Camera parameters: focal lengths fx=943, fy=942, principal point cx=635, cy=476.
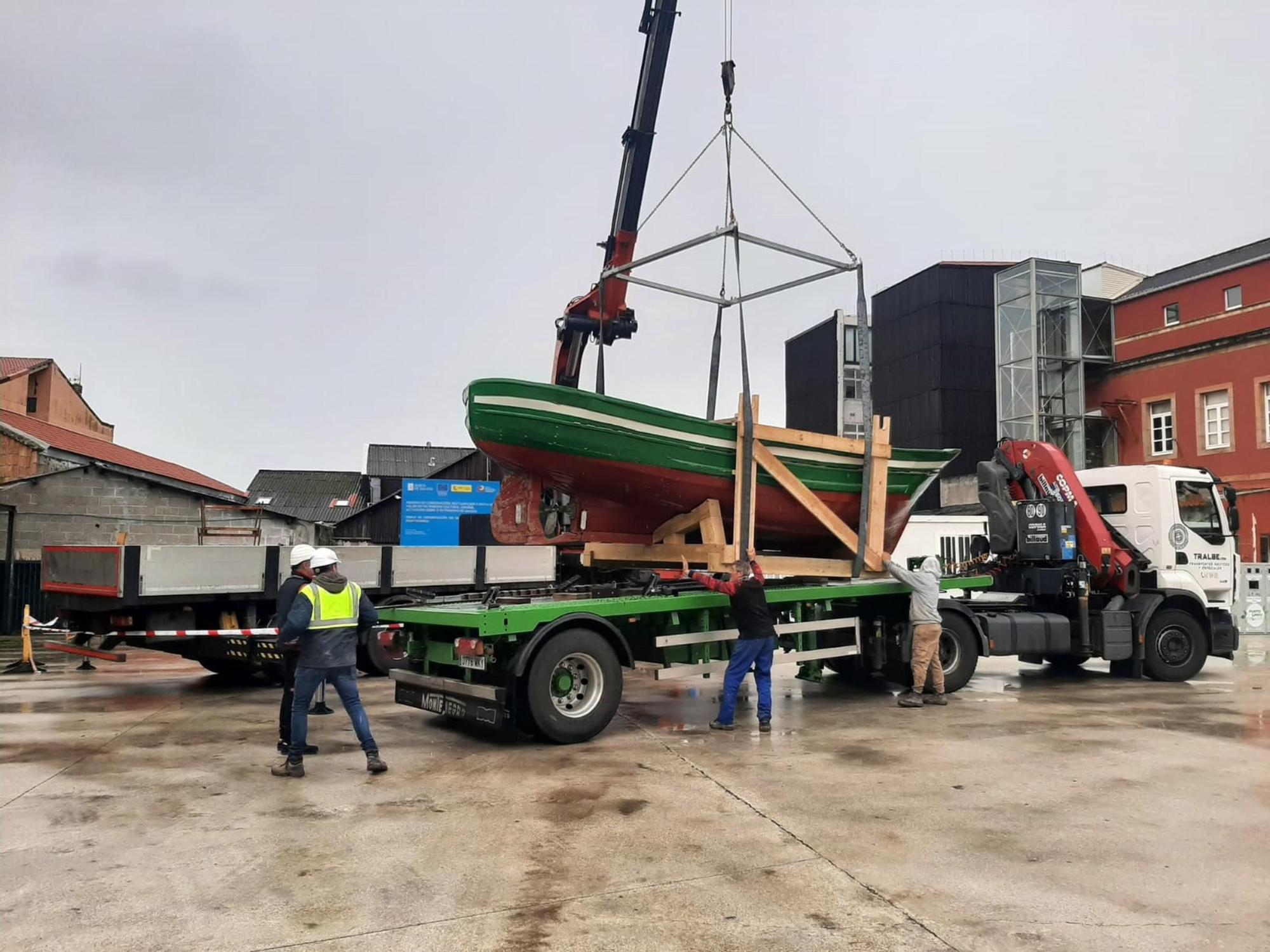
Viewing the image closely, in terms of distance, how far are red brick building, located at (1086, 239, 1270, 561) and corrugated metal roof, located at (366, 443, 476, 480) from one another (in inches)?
1082

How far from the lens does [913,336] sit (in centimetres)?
3588

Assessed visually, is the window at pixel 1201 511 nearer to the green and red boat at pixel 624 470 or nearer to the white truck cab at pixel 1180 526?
the white truck cab at pixel 1180 526

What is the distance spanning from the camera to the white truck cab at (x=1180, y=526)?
11094 millimetres

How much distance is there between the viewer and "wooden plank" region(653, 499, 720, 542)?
9.02m

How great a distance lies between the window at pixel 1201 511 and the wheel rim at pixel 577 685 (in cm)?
788

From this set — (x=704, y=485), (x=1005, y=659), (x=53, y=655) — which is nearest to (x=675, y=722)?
(x=704, y=485)

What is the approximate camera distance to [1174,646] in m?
11.2

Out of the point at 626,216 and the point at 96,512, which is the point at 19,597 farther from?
the point at 626,216

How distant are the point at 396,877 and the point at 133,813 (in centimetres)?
208

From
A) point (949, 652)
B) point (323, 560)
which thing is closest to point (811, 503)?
point (949, 652)

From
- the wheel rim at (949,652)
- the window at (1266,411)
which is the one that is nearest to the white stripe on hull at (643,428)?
the wheel rim at (949,652)

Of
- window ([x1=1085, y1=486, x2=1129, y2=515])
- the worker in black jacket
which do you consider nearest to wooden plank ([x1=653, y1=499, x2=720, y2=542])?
the worker in black jacket

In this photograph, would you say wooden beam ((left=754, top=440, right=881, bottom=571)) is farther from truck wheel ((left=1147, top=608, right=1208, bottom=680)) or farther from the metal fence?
the metal fence

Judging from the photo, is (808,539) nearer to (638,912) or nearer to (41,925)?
(638,912)
